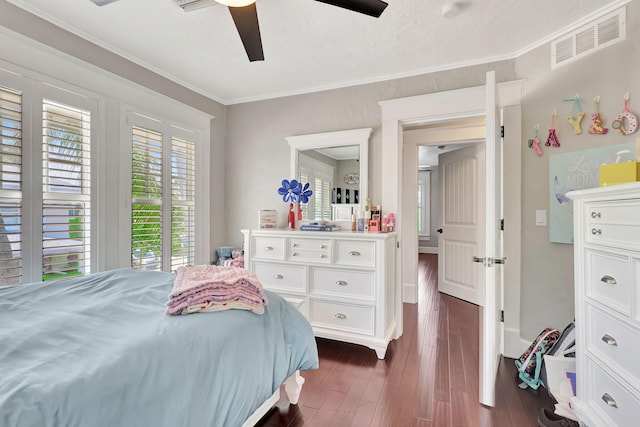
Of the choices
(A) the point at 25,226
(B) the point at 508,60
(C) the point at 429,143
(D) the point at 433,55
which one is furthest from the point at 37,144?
(C) the point at 429,143

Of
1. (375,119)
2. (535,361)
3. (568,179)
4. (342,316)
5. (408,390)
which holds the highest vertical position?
(375,119)

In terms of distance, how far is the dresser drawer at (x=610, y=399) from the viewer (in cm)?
118

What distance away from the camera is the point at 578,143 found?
2.13 m

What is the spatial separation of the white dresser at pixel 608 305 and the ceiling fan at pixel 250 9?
1364 mm

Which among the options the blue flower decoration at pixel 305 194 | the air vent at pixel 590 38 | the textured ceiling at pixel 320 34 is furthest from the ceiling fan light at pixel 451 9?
the blue flower decoration at pixel 305 194

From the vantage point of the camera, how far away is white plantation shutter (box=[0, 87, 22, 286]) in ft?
6.17

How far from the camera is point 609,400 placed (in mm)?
1306

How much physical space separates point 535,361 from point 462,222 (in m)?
2.40

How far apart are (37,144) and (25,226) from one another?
0.55m

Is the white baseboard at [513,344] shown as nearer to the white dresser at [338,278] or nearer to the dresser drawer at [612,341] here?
the white dresser at [338,278]

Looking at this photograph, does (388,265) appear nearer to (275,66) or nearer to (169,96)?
(275,66)

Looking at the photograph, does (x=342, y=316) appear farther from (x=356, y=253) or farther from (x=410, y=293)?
(x=410, y=293)

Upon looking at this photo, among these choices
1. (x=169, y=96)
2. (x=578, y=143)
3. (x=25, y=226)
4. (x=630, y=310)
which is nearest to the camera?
(x=630, y=310)

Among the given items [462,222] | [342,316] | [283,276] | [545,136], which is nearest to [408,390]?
[342,316]
